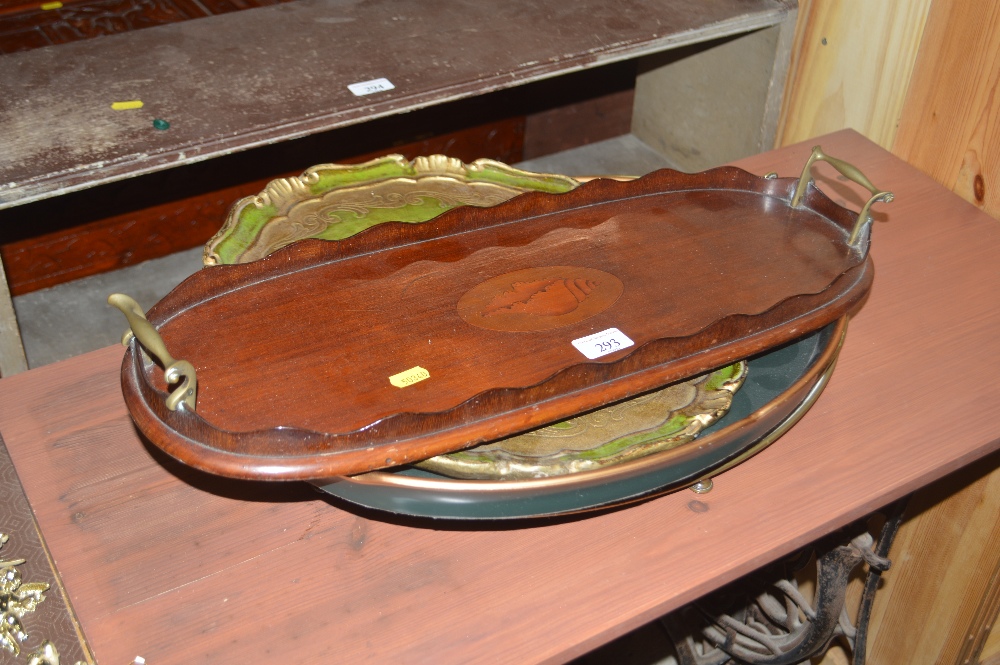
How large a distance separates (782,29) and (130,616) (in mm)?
1339

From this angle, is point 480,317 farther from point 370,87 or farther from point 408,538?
point 370,87

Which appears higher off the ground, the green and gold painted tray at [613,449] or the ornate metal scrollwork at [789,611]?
the green and gold painted tray at [613,449]

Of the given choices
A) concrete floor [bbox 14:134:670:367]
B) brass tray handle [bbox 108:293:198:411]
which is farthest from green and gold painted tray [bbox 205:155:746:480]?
concrete floor [bbox 14:134:670:367]

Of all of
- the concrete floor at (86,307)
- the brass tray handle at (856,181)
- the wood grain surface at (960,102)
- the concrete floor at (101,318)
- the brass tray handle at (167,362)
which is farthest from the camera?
the concrete floor at (86,307)

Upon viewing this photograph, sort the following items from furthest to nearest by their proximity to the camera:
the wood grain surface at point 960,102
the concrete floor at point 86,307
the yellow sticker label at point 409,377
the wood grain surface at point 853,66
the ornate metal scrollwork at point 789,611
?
the concrete floor at point 86,307 → the wood grain surface at point 853,66 → the wood grain surface at point 960,102 → the ornate metal scrollwork at point 789,611 → the yellow sticker label at point 409,377

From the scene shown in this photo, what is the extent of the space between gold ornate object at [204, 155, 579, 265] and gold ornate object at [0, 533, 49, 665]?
0.38 meters

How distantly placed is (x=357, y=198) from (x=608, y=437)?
491 mm

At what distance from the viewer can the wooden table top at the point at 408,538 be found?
831 millimetres

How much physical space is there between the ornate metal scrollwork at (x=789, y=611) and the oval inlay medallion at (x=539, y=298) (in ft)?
1.34

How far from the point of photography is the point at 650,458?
0.86 m

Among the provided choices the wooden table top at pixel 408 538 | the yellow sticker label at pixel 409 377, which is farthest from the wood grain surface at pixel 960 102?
the yellow sticker label at pixel 409 377

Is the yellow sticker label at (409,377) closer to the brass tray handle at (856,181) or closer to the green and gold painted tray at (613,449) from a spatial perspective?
the green and gold painted tray at (613,449)

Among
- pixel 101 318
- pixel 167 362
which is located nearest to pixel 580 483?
pixel 167 362

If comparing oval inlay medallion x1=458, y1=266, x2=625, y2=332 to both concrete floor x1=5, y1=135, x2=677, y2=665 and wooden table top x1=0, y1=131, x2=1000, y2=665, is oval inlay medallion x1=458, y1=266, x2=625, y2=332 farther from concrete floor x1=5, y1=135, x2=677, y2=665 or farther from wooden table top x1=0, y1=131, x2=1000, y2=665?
concrete floor x1=5, y1=135, x2=677, y2=665
